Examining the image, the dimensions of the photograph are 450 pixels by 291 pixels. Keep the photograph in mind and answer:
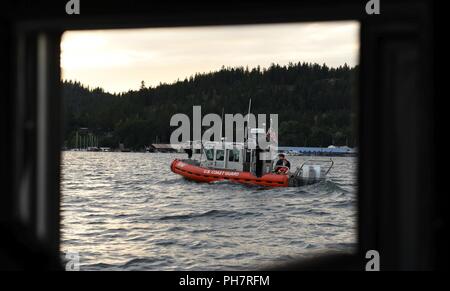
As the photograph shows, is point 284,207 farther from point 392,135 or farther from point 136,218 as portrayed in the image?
point 392,135

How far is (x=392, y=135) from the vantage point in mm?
1496

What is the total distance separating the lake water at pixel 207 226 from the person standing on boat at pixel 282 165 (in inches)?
25.8

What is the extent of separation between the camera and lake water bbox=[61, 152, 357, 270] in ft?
24.3

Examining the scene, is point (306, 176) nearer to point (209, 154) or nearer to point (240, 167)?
point (240, 167)

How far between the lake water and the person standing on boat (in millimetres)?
656

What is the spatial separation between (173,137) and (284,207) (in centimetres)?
2647

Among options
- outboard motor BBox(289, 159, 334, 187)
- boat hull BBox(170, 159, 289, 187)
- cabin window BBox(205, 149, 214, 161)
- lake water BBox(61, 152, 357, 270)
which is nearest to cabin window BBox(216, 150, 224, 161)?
cabin window BBox(205, 149, 214, 161)

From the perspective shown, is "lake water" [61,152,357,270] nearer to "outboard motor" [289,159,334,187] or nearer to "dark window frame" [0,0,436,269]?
"outboard motor" [289,159,334,187]

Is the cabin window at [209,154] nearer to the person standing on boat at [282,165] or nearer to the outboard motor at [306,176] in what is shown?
the person standing on boat at [282,165]

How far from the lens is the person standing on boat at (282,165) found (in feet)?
49.6

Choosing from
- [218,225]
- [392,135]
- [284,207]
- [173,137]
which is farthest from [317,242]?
[173,137]

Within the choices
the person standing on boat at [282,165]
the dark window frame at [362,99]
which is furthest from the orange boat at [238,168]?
the dark window frame at [362,99]

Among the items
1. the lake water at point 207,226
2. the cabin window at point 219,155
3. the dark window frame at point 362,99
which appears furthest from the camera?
the cabin window at point 219,155

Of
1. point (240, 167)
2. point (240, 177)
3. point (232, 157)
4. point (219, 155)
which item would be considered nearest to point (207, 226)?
point (240, 177)
